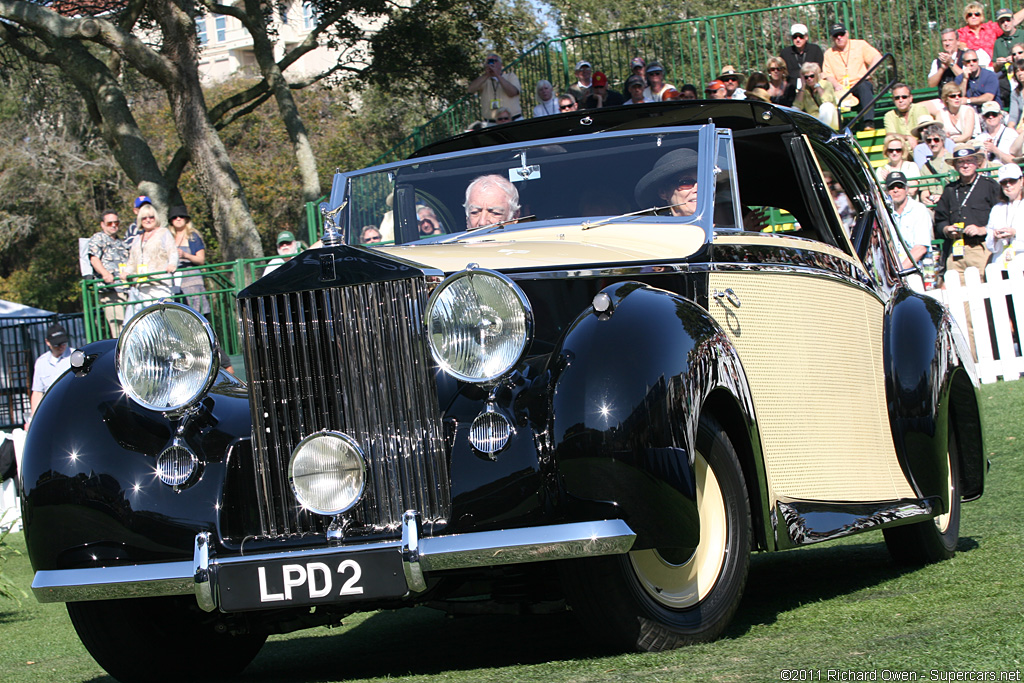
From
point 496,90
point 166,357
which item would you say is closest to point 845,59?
point 496,90

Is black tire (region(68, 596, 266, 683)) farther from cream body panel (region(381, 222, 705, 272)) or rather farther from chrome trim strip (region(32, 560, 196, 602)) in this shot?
cream body panel (region(381, 222, 705, 272))

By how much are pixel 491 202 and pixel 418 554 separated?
1.99 m

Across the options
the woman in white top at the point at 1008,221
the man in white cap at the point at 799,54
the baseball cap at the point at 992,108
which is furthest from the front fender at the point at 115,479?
the man in white cap at the point at 799,54

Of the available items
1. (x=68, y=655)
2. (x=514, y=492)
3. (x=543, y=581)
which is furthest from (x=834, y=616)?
(x=68, y=655)

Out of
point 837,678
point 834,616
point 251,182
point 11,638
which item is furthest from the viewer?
point 251,182

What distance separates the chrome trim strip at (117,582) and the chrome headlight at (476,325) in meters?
1.01

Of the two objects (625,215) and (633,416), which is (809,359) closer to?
(625,215)

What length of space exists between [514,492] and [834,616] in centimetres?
139

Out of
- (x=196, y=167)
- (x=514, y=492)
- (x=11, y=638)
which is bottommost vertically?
(x=11, y=638)

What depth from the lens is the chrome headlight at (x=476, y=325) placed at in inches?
140

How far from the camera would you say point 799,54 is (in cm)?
1516

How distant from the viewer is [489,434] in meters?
3.52

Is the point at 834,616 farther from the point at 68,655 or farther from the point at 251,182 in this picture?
the point at 251,182

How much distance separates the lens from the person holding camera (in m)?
16.7
